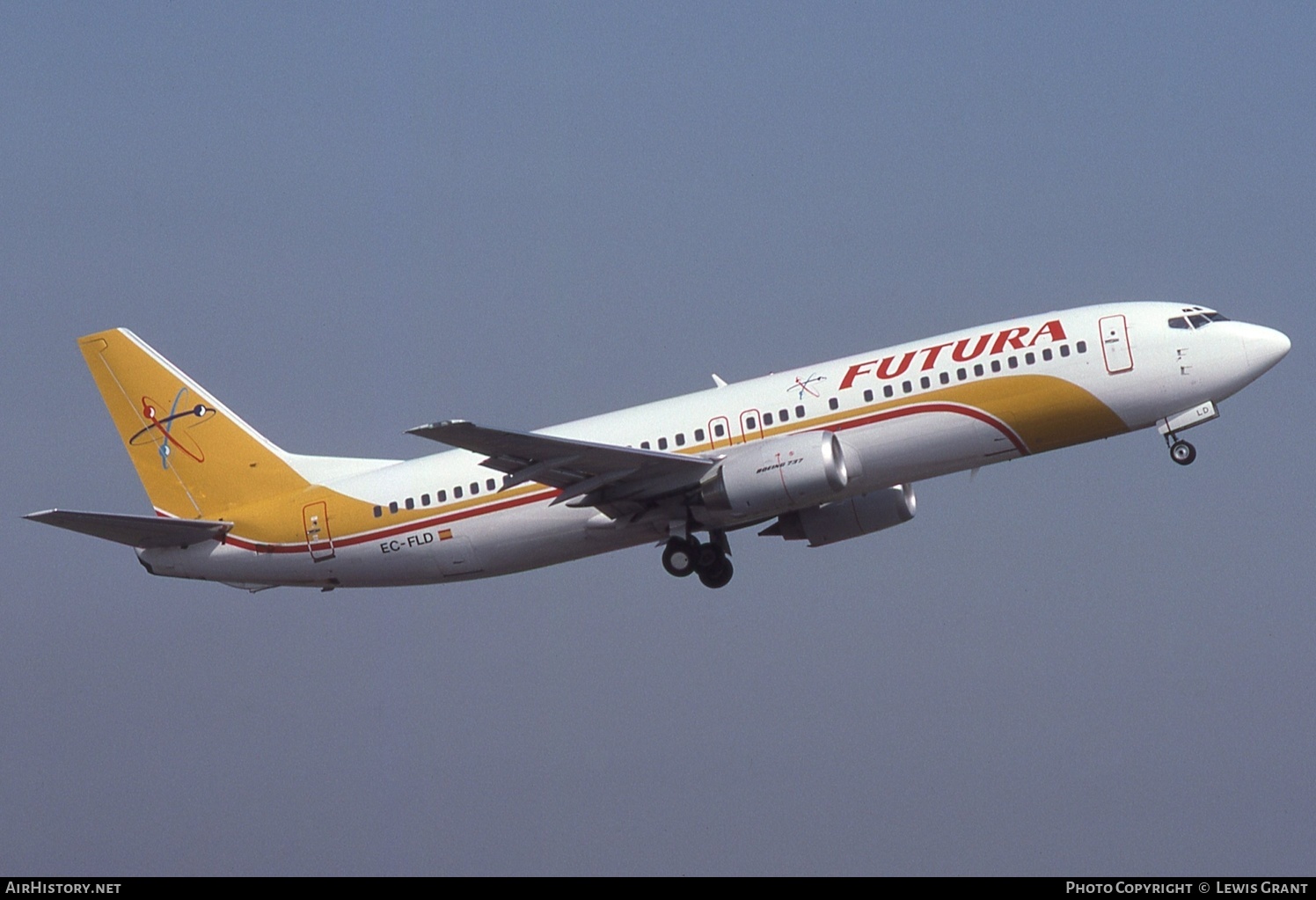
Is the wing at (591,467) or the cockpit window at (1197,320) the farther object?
the cockpit window at (1197,320)

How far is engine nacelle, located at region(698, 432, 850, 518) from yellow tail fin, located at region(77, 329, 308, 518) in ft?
40.2

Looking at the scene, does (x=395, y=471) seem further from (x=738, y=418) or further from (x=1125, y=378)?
(x=1125, y=378)

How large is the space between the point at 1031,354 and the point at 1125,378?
7.12 feet

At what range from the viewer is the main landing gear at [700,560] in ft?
137

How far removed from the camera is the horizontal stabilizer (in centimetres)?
4016

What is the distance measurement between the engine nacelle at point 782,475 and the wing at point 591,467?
0.92 m

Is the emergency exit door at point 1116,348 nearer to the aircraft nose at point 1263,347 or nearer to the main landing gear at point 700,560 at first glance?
the aircraft nose at point 1263,347

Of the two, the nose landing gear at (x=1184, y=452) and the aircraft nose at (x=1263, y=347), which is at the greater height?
the aircraft nose at (x=1263, y=347)

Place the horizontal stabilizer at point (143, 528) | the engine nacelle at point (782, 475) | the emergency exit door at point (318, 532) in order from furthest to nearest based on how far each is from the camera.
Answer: the emergency exit door at point (318, 532) → the horizontal stabilizer at point (143, 528) → the engine nacelle at point (782, 475)

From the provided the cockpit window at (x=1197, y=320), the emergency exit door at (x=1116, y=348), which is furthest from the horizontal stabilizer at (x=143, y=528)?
the cockpit window at (x=1197, y=320)

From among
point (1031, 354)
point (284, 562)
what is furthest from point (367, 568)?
point (1031, 354)

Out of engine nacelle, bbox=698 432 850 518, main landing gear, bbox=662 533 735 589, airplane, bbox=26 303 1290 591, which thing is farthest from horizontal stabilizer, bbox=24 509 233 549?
engine nacelle, bbox=698 432 850 518

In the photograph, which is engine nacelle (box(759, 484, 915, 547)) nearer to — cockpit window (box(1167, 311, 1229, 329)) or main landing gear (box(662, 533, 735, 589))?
main landing gear (box(662, 533, 735, 589))

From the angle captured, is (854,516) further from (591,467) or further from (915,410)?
(591,467)
